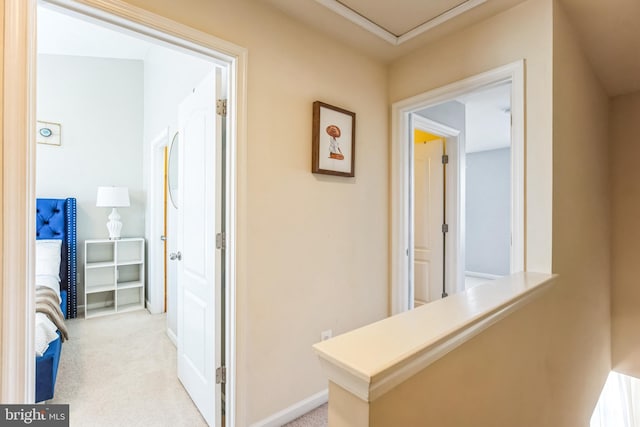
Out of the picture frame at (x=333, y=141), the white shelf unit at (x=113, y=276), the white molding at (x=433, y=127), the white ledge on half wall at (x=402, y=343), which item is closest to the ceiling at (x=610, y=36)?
the white molding at (x=433, y=127)

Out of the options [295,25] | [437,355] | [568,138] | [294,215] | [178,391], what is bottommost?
[178,391]

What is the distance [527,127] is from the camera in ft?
5.34

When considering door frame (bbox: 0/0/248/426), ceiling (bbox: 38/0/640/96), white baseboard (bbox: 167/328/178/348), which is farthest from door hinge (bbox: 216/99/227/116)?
white baseboard (bbox: 167/328/178/348)

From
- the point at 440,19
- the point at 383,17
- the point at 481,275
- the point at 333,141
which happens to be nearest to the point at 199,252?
the point at 333,141

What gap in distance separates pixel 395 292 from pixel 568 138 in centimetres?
153

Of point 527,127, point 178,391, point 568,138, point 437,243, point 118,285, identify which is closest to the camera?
point 527,127

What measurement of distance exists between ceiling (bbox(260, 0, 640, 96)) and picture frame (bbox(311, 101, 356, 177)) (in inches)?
19.8

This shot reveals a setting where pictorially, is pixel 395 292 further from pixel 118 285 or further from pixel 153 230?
pixel 118 285

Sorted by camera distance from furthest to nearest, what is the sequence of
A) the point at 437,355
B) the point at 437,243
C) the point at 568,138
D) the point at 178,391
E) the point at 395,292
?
1. the point at 437,243
2. the point at 395,292
3. the point at 178,391
4. the point at 568,138
5. the point at 437,355

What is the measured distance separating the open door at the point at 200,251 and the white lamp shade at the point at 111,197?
1950 mm

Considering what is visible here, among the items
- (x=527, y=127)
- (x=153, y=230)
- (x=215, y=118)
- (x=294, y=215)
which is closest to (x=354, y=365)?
(x=294, y=215)

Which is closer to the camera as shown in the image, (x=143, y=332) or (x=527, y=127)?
(x=527, y=127)

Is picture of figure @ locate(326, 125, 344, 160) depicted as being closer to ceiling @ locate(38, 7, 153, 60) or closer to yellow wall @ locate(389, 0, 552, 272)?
yellow wall @ locate(389, 0, 552, 272)

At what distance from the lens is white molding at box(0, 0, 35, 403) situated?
1.00 metres
